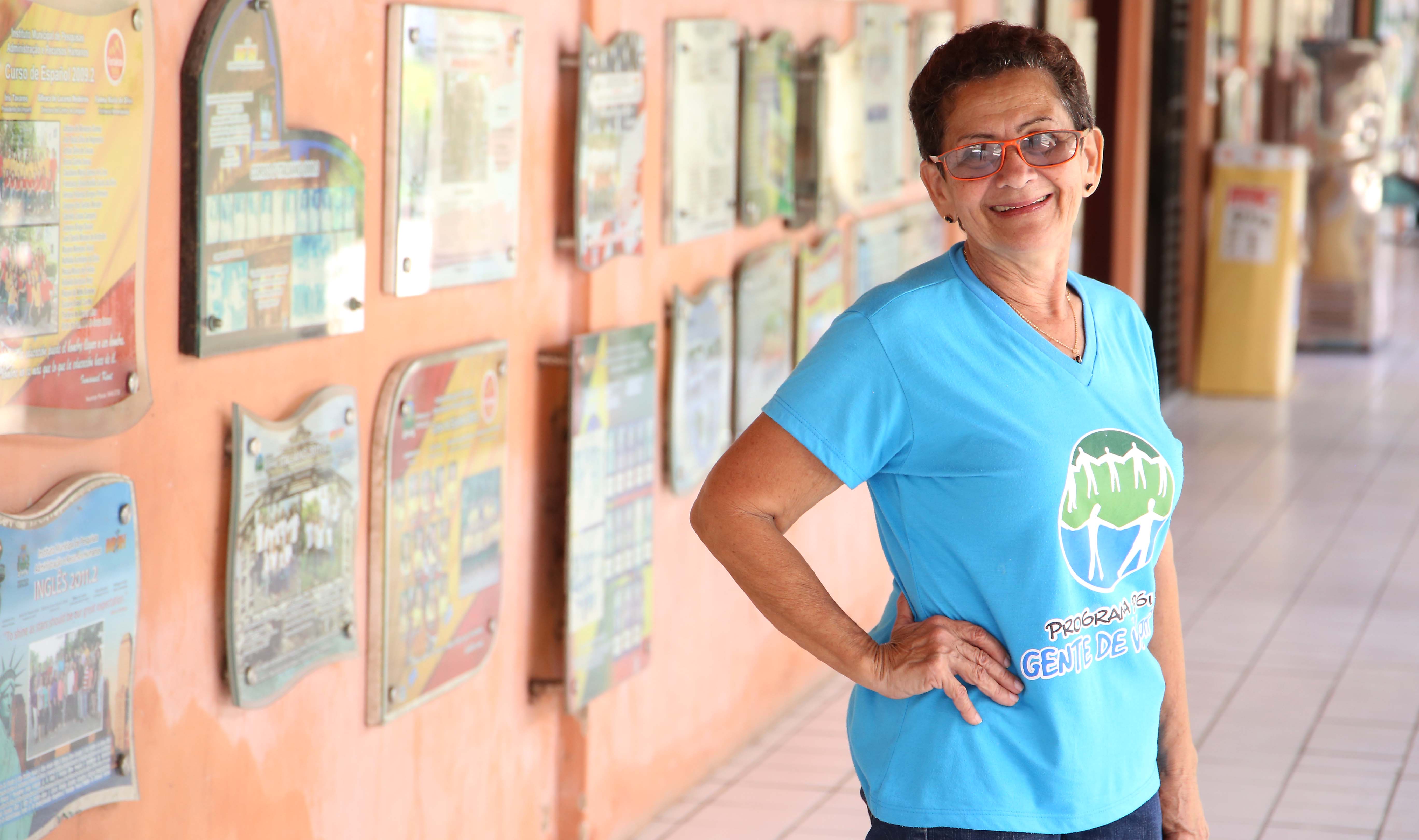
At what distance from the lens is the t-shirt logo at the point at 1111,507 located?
1.59 metres

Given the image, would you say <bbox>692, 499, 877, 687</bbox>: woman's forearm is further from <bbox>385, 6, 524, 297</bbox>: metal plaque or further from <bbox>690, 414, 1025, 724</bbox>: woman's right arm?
<bbox>385, 6, 524, 297</bbox>: metal plaque

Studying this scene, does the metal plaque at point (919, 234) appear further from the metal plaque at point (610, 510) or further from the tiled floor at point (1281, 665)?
the metal plaque at point (610, 510)

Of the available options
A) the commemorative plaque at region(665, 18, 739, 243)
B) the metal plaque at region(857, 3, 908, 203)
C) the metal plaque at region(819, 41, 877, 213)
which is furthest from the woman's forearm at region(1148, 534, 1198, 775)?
the metal plaque at region(857, 3, 908, 203)

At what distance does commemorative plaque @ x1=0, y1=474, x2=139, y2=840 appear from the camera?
5.39 ft

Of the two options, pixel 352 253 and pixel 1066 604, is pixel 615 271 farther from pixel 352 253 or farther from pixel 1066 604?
pixel 1066 604

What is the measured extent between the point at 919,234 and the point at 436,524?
2.81m

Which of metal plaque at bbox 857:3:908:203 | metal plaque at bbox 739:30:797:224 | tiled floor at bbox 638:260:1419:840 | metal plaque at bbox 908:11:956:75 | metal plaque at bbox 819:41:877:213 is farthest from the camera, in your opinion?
metal plaque at bbox 908:11:956:75

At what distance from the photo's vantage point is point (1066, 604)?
1596 millimetres

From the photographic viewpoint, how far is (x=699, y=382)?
136 inches

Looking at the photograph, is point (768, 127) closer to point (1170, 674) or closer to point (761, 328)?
point (761, 328)

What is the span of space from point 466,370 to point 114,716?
90cm

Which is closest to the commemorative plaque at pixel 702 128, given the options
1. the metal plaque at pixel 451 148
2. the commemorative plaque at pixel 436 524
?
the metal plaque at pixel 451 148

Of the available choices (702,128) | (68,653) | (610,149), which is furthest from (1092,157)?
(702,128)

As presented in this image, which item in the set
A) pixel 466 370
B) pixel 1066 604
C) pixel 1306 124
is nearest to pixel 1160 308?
pixel 1306 124
